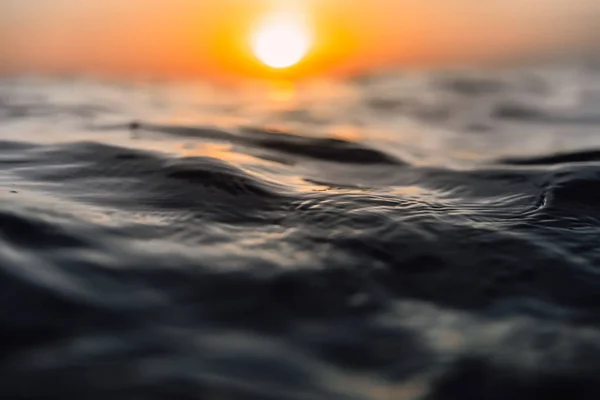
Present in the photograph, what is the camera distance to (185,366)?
1760mm

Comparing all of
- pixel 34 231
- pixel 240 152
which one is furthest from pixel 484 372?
pixel 240 152

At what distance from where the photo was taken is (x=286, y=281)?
7.70 ft

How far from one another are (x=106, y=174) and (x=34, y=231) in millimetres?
1327

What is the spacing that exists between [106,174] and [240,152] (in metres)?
1.48

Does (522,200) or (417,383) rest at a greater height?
(522,200)

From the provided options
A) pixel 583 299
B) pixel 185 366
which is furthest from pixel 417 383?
pixel 583 299

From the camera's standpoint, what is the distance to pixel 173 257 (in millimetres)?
2498

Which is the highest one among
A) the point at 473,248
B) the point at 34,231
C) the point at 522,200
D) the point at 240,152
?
the point at 240,152

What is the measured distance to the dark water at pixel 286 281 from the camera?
1.76 m

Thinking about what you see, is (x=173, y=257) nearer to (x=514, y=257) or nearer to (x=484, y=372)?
(x=484, y=372)

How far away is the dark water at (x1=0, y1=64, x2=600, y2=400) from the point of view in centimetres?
176

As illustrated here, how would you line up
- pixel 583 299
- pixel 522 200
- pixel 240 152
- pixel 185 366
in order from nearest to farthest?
pixel 185 366 < pixel 583 299 < pixel 522 200 < pixel 240 152

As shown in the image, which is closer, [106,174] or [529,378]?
[529,378]

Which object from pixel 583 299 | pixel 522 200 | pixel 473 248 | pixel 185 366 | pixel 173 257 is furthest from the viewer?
pixel 522 200
